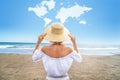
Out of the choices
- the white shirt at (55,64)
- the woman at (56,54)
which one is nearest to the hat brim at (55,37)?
the woman at (56,54)

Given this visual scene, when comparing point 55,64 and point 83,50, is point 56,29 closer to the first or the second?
point 55,64

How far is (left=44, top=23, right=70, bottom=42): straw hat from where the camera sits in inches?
102

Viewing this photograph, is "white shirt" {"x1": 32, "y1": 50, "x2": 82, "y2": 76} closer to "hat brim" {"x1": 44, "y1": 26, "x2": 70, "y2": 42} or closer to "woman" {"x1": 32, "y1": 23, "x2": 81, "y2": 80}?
"woman" {"x1": 32, "y1": 23, "x2": 81, "y2": 80}

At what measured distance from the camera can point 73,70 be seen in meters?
7.83

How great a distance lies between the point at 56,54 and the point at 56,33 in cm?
22

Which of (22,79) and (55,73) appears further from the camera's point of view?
(22,79)

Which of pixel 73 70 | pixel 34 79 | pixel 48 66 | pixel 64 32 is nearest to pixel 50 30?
pixel 64 32

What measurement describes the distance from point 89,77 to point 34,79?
144cm

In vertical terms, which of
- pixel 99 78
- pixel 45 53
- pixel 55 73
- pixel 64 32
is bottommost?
pixel 99 78

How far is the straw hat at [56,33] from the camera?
102 inches

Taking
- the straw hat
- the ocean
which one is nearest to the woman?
the straw hat

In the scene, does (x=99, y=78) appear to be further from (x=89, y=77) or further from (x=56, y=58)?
(x=56, y=58)

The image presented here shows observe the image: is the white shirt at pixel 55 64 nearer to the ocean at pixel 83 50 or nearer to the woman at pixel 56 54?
the woman at pixel 56 54

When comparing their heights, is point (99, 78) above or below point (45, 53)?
below
